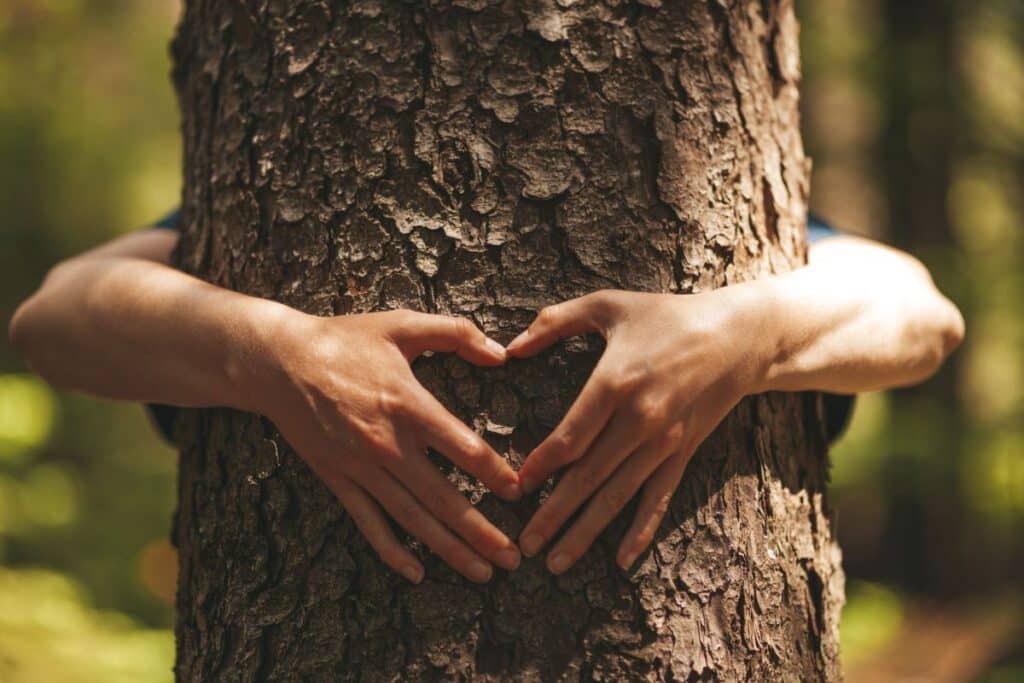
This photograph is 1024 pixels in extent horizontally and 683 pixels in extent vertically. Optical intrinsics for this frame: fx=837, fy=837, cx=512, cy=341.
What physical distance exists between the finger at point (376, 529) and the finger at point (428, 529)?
0.03 m

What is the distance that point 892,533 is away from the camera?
6.54 meters

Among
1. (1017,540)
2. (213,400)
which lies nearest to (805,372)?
(213,400)

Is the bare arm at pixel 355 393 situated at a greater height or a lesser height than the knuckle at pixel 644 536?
greater

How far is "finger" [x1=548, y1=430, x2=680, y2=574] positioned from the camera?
4.04ft

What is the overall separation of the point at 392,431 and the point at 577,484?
0.28m

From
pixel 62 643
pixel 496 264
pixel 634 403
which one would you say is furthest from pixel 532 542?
pixel 62 643

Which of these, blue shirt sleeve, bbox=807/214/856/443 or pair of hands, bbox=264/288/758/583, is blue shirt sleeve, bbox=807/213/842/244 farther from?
pair of hands, bbox=264/288/758/583

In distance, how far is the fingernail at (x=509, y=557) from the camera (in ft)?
4.03

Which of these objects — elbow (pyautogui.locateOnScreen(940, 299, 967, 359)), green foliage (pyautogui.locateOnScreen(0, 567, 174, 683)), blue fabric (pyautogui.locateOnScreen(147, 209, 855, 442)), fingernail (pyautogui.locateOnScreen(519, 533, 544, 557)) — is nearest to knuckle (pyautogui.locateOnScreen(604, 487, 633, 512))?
fingernail (pyautogui.locateOnScreen(519, 533, 544, 557))

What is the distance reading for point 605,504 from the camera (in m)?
1.24

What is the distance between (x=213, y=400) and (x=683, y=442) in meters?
0.75

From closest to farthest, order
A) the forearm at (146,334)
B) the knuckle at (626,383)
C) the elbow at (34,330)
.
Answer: the knuckle at (626,383) < the forearm at (146,334) < the elbow at (34,330)

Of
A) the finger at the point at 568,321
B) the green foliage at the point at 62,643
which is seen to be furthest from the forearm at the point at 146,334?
the green foliage at the point at 62,643

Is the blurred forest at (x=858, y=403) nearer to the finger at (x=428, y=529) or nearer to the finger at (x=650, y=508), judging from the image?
the finger at (x=428, y=529)
